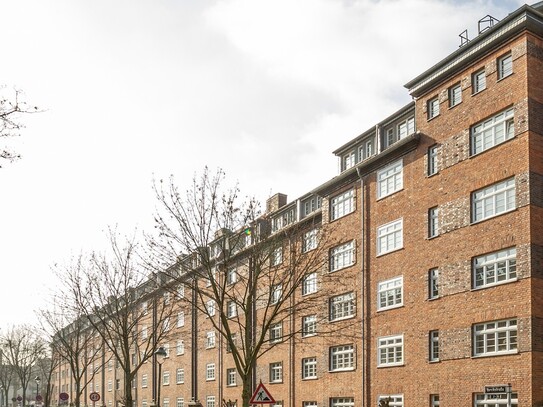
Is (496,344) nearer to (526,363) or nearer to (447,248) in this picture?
(526,363)

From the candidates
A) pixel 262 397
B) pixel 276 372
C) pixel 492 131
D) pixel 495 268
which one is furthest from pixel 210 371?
Result: pixel 492 131

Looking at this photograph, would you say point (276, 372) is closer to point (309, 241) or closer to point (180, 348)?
point (309, 241)

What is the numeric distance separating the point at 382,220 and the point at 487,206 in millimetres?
7183

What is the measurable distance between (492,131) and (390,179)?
710cm

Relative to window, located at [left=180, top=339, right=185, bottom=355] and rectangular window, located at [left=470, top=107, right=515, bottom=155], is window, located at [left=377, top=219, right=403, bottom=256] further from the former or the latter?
window, located at [left=180, top=339, right=185, bottom=355]

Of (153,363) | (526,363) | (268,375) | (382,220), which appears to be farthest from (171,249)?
(153,363)

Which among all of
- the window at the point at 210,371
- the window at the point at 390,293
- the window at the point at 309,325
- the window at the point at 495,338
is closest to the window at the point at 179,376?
the window at the point at 210,371

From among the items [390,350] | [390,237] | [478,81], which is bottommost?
[390,350]

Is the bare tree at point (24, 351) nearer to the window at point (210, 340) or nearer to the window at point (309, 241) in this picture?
the window at point (210, 340)

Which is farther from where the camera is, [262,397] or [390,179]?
[390,179]

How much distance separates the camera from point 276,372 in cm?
4338

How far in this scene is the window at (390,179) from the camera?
108ft

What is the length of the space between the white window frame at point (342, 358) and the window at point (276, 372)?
21.9 ft

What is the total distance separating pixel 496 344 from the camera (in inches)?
1018
